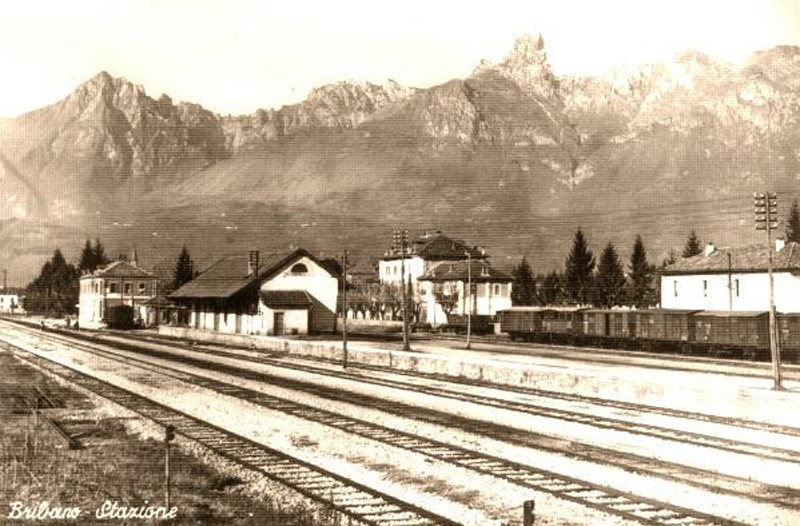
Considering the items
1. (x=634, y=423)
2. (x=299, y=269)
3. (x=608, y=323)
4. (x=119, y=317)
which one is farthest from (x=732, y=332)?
(x=119, y=317)

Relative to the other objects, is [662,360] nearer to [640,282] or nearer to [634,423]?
[634,423]

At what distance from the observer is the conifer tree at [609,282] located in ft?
372

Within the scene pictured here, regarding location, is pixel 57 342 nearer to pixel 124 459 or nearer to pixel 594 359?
pixel 594 359

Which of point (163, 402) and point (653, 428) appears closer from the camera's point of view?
point (653, 428)

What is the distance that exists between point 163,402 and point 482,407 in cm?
1009

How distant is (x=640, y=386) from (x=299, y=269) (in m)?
44.5

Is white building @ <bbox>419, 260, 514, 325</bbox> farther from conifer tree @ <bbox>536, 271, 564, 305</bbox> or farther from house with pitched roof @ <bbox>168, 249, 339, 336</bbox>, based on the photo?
house with pitched roof @ <bbox>168, 249, 339, 336</bbox>

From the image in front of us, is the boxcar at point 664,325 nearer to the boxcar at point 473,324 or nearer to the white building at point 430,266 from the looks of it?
the boxcar at point 473,324

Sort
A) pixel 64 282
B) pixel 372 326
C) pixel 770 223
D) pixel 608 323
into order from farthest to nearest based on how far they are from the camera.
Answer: pixel 64 282 → pixel 372 326 → pixel 608 323 → pixel 770 223

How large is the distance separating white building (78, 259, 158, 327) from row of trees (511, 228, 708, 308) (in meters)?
50.7

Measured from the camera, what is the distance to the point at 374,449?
18.7 meters

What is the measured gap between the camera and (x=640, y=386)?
29234mm

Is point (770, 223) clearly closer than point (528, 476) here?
No

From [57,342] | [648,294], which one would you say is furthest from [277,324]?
[648,294]
